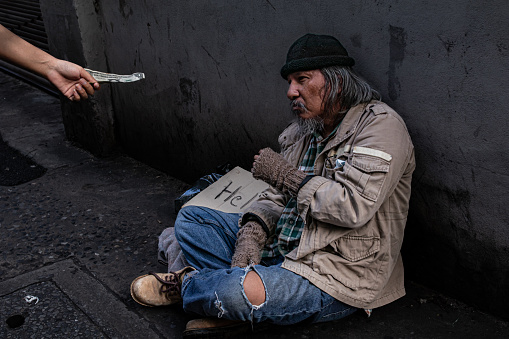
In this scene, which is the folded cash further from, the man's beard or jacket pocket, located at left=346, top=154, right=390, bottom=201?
jacket pocket, located at left=346, top=154, right=390, bottom=201

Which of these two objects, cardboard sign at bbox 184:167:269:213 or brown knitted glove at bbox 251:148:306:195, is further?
cardboard sign at bbox 184:167:269:213

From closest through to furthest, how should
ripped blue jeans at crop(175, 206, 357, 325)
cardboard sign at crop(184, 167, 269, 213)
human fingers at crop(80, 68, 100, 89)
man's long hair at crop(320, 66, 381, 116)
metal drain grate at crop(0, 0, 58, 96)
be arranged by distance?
ripped blue jeans at crop(175, 206, 357, 325) → man's long hair at crop(320, 66, 381, 116) → human fingers at crop(80, 68, 100, 89) → cardboard sign at crop(184, 167, 269, 213) → metal drain grate at crop(0, 0, 58, 96)

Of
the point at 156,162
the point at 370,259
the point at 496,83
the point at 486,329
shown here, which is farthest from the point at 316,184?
the point at 156,162

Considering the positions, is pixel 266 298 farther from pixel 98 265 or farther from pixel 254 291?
pixel 98 265

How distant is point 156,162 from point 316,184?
2574mm

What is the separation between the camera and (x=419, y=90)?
252 centimetres

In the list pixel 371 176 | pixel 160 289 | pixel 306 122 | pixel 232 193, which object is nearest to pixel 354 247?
pixel 371 176

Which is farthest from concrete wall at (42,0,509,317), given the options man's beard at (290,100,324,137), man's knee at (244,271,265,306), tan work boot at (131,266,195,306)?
tan work boot at (131,266,195,306)

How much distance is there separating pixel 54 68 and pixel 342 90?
Result: 59.3 inches

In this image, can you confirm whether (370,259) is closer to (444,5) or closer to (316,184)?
(316,184)

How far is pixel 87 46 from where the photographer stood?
4586 mm

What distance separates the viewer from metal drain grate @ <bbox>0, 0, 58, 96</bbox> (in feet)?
22.2

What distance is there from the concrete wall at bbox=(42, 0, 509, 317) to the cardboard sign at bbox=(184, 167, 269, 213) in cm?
18

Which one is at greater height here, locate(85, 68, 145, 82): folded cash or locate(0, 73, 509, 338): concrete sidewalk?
locate(85, 68, 145, 82): folded cash
